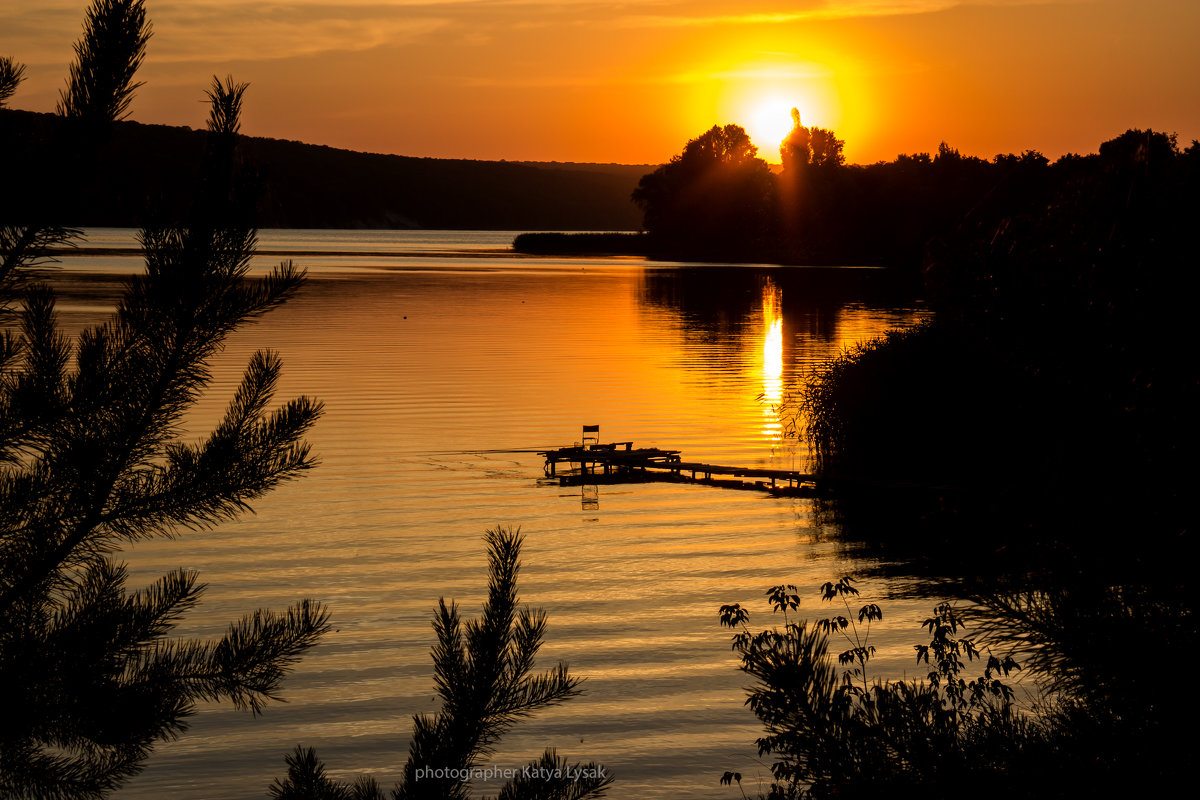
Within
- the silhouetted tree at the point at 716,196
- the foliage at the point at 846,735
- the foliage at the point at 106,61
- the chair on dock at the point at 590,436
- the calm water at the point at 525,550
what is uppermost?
the silhouetted tree at the point at 716,196

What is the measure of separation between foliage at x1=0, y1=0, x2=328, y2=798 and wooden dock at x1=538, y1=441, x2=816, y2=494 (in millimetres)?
23343

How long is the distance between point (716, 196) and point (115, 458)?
600ft

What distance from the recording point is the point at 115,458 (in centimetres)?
550

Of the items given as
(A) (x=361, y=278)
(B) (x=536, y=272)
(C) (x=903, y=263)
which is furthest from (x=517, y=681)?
(C) (x=903, y=263)

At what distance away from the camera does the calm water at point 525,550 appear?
1380 centimetres

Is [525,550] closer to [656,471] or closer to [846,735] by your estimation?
[656,471]

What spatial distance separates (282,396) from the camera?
3784 centimetres

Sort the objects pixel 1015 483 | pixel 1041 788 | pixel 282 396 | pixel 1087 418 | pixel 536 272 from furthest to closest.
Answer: pixel 536 272 < pixel 282 396 < pixel 1041 788 < pixel 1015 483 < pixel 1087 418

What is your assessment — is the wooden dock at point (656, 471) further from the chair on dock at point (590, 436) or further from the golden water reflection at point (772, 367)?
the golden water reflection at point (772, 367)

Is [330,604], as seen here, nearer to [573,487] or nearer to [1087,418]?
[573,487]

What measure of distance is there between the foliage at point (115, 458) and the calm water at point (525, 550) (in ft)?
8.61

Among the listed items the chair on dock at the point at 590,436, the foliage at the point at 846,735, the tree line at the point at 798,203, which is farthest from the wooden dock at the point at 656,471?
the tree line at the point at 798,203

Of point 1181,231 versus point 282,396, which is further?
point 282,396

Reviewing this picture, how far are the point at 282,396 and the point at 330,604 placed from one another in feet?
66.0
